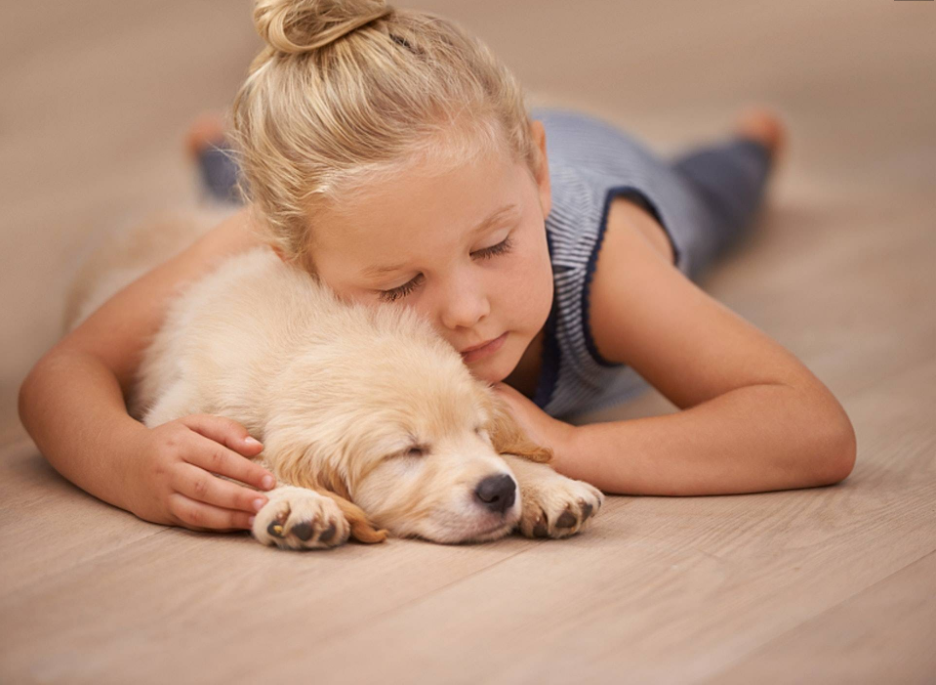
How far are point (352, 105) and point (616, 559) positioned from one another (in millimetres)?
876

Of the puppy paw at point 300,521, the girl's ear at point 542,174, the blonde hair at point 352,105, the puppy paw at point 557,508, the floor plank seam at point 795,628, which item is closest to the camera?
the floor plank seam at point 795,628

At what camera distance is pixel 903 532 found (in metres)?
1.60

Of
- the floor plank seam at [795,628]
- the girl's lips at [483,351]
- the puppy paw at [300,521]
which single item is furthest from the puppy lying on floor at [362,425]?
the floor plank seam at [795,628]

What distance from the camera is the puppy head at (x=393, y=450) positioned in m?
1.55

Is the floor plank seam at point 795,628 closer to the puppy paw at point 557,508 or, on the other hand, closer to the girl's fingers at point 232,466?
the puppy paw at point 557,508

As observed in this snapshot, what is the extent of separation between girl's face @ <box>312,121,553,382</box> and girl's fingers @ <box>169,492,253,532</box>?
44 cm

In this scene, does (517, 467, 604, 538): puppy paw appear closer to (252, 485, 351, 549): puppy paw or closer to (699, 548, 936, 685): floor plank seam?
(252, 485, 351, 549): puppy paw

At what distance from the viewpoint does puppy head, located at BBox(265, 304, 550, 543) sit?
155 cm

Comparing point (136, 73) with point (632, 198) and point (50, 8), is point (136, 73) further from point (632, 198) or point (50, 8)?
point (632, 198)

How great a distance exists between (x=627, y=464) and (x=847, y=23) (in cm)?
452

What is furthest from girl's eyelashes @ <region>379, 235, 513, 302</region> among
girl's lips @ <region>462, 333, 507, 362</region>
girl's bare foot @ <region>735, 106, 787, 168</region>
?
girl's bare foot @ <region>735, 106, 787, 168</region>

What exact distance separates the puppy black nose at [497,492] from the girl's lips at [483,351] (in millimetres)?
369

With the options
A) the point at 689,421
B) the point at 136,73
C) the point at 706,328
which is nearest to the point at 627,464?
the point at 689,421

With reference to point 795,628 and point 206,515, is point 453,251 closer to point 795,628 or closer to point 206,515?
point 206,515
